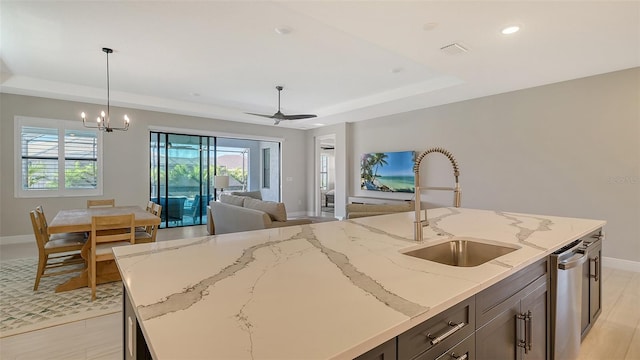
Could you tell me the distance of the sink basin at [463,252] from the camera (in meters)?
1.71

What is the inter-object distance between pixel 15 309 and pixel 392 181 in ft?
19.7

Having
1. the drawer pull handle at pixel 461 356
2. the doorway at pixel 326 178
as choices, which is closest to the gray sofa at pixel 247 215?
the drawer pull handle at pixel 461 356

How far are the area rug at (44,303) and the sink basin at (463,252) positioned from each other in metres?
2.81

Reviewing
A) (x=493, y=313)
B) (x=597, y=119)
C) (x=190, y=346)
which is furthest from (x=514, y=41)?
(x=190, y=346)

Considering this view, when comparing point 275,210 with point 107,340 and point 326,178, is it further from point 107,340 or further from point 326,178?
point 326,178

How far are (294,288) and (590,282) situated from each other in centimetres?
235

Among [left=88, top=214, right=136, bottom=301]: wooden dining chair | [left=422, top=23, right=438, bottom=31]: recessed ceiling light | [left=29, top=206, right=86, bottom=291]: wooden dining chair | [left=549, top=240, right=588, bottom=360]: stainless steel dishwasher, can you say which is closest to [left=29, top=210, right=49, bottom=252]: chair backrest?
[left=29, top=206, right=86, bottom=291]: wooden dining chair

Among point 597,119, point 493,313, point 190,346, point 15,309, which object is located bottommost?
point 15,309

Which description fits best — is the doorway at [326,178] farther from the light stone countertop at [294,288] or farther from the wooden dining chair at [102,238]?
the light stone countertop at [294,288]

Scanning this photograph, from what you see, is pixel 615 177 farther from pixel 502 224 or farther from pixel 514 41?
pixel 502 224


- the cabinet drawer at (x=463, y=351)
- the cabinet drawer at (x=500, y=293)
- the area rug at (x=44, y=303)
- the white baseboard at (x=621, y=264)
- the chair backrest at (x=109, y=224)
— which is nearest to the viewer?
the cabinet drawer at (x=463, y=351)

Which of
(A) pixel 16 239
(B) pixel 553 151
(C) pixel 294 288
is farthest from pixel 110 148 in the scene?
(B) pixel 553 151

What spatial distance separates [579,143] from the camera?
429 centimetres

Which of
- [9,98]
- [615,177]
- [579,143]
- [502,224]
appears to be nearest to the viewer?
[502,224]
